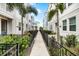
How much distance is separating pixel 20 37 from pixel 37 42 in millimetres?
367

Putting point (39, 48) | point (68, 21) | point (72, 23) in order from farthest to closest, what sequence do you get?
point (68, 21) < point (72, 23) < point (39, 48)

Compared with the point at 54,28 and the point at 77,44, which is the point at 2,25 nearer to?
the point at 54,28

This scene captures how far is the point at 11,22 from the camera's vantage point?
143 inches

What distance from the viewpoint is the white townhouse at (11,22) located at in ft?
11.2

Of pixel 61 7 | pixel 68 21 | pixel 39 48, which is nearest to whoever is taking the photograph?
pixel 39 48

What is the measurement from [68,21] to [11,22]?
149 cm

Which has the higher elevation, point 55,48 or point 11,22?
point 11,22

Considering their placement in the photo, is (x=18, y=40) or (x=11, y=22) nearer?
(x=18, y=40)

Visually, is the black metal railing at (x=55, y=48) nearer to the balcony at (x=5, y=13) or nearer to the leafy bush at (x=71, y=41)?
the leafy bush at (x=71, y=41)

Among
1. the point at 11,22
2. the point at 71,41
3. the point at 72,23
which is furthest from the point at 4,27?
the point at 72,23

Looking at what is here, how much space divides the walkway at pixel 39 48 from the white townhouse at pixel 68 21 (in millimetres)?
357

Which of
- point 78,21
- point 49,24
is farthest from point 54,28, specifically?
point 78,21

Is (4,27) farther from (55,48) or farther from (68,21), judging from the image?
(68,21)

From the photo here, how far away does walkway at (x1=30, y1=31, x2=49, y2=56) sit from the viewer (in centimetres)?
323
